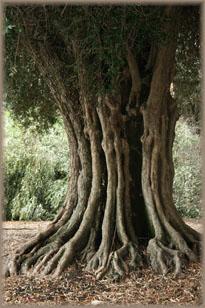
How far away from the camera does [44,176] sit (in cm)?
1217

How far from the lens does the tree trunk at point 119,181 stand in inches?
250

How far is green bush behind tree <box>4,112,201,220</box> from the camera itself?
473 inches

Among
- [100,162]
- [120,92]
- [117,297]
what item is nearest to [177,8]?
[120,92]

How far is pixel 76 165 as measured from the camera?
23.3 feet

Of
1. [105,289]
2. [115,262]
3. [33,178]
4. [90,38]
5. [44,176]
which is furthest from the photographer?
[44,176]

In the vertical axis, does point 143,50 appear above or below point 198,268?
above

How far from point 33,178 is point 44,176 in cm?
33

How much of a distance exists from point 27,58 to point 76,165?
216 centimetres

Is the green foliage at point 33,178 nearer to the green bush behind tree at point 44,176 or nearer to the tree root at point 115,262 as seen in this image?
the green bush behind tree at point 44,176

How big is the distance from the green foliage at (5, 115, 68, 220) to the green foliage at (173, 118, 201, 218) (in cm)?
315

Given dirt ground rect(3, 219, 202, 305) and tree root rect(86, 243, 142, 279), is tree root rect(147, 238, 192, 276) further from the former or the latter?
tree root rect(86, 243, 142, 279)

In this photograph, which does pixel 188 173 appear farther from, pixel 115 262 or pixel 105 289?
pixel 105 289

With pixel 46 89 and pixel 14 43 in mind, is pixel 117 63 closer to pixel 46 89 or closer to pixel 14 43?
pixel 14 43

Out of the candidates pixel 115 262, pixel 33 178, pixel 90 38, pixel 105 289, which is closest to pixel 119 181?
pixel 115 262
